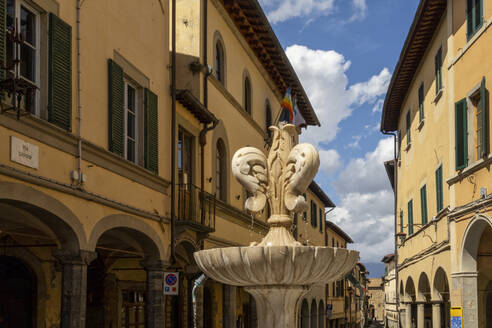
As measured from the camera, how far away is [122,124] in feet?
45.5

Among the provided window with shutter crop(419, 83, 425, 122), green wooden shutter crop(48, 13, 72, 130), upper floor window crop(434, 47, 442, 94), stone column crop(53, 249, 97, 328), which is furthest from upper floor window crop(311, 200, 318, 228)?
green wooden shutter crop(48, 13, 72, 130)

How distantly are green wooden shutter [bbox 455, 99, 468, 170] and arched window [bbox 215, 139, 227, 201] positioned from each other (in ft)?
23.4

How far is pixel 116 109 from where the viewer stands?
13562 millimetres

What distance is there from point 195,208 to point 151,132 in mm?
2959

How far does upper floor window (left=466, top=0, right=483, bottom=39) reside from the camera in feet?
50.9

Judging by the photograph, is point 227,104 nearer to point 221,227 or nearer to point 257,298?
point 221,227

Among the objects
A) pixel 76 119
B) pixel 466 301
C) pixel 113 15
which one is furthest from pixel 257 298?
pixel 466 301

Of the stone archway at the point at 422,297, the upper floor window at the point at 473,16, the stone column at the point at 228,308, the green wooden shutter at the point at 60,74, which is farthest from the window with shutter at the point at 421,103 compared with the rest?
the green wooden shutter at the point at 60,74

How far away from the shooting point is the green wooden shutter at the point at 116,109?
43.4 ft

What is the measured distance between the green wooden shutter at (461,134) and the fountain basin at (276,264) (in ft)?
28.8

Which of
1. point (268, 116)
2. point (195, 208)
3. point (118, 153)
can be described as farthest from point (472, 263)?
point (268, 116)

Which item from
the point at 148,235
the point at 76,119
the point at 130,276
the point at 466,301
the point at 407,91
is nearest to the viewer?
the point at 76,119

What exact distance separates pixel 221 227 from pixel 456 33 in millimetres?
7938

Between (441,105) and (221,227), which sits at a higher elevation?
(441,105)
